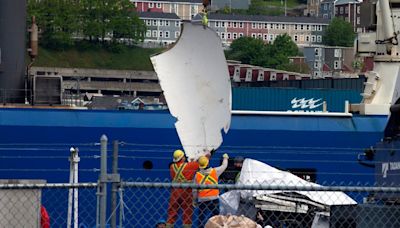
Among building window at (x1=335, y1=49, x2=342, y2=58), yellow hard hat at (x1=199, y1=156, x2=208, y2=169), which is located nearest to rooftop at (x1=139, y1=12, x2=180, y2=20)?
building window at (x1=335, y1=49, x2=342, y2=58)

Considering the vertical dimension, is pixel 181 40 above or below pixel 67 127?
above

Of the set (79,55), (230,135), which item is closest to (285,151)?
(230,135)

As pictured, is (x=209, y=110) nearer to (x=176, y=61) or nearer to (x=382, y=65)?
(x=176, y=61)

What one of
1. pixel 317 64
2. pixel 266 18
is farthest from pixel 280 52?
pixel 266 18

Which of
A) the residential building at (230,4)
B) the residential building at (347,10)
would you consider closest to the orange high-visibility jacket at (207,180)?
the residential building at (347,10)

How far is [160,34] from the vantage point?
169125 mm

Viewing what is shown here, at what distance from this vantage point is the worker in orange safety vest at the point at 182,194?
17.7m

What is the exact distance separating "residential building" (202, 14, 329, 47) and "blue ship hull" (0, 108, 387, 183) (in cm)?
13872

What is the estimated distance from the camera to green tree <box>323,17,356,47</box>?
163 m

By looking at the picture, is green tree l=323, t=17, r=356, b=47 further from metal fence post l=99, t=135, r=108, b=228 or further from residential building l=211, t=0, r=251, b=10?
metal fence post l=99, t=135, r=108, b=228

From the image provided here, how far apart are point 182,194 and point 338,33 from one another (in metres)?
150

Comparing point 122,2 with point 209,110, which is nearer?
point 209,110

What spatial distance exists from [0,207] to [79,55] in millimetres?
130599

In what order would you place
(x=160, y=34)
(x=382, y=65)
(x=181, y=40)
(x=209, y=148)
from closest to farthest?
(x=209, y=148), (x=181, y=40), (x=382, y=65), (x=160, y=34)
